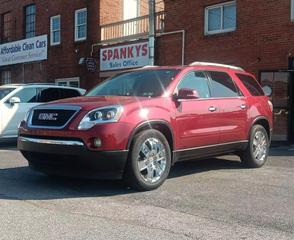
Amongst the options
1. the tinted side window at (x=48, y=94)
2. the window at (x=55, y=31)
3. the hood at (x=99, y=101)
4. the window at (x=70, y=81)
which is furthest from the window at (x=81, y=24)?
the hood at (x=99, y=101)

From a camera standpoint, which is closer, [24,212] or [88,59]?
[24,212]

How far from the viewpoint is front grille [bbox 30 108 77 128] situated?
23.5ft

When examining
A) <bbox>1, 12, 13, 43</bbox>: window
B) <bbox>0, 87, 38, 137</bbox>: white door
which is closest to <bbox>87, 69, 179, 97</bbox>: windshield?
<bbox>0, 87, 38, 137</bbox>: white door

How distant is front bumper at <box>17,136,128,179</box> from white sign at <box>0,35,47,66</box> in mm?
18433

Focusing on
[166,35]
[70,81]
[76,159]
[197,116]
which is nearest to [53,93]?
[166,35]

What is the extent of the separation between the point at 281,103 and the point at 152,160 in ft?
28.2

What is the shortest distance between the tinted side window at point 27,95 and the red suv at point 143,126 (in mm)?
5608

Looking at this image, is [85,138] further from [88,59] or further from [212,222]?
[88,59]

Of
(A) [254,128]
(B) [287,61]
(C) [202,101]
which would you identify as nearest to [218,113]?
(C) [202,101]

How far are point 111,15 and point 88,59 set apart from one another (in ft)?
7.54

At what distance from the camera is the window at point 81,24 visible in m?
23.1

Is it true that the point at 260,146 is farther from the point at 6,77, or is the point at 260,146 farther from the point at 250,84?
the point at 6,77

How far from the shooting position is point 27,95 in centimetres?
1395

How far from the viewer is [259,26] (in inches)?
615
